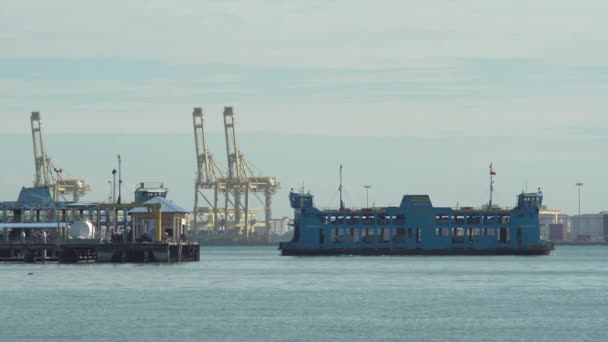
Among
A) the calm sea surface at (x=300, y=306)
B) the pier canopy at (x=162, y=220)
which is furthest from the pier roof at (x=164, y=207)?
the calm sea surface at (x=300, y=306)

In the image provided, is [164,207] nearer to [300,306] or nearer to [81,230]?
[81,230]

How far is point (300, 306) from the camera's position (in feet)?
294

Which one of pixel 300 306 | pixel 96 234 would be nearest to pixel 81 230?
pixel 96 234

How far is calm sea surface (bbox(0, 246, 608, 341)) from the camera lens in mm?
73562

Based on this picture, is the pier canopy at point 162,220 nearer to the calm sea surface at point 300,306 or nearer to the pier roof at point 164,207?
the pier roof at point 164,207

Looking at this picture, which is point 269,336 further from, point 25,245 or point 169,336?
point 25,245

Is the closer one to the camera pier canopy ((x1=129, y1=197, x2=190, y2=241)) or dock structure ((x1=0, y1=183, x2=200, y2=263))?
dock structure ((x1=0, y1=183, x2=200, y2=263))

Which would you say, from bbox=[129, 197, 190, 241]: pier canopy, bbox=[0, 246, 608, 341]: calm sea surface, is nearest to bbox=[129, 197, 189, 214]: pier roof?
bbox=[129, 197, 190, 241]: pier canopy

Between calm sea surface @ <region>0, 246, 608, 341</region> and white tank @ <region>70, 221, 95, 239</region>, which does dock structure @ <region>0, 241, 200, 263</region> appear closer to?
white tank @ <region>70, 221, 95, 239</region>

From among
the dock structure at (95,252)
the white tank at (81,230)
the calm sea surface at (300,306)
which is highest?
the white tank at (81,230)

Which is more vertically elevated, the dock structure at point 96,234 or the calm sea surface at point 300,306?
the dock structure at point 96,234

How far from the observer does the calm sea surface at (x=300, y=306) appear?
73562 mm

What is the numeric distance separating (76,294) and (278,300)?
15.0m

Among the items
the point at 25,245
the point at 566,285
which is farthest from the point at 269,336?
the point at 25,245
